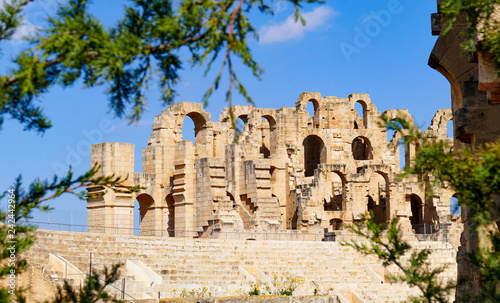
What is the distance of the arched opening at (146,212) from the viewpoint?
112 feet

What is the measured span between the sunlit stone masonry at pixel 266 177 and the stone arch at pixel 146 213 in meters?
0.05

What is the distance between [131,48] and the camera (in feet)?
23.5

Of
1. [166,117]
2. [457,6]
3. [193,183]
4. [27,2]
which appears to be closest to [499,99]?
[457,6]

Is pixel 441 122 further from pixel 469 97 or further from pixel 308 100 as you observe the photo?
pixel 469 97

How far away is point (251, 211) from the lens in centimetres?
3447

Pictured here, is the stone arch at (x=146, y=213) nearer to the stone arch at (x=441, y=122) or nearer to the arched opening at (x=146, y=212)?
the arched opening at (x=146, y=212)

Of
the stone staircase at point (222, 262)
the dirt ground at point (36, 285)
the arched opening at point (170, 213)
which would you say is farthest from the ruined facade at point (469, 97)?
the arched opening at point (170, 213)

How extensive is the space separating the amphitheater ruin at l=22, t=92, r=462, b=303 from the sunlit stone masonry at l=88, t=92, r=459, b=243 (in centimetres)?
6

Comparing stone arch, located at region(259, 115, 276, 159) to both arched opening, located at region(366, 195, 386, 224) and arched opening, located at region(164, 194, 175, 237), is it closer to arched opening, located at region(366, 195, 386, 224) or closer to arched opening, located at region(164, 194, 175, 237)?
arched opening, located at region(366, 195, 386, 224)

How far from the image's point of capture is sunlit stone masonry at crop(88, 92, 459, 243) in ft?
102

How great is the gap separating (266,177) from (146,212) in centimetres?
542

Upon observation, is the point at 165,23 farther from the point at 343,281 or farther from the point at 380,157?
the point at 380,157

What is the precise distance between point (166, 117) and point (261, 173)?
16.2 ft

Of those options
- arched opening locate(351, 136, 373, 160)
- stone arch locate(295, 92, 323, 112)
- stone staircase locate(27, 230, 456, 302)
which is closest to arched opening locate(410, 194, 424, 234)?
arched opening locate(351, 136, 373, 160)
